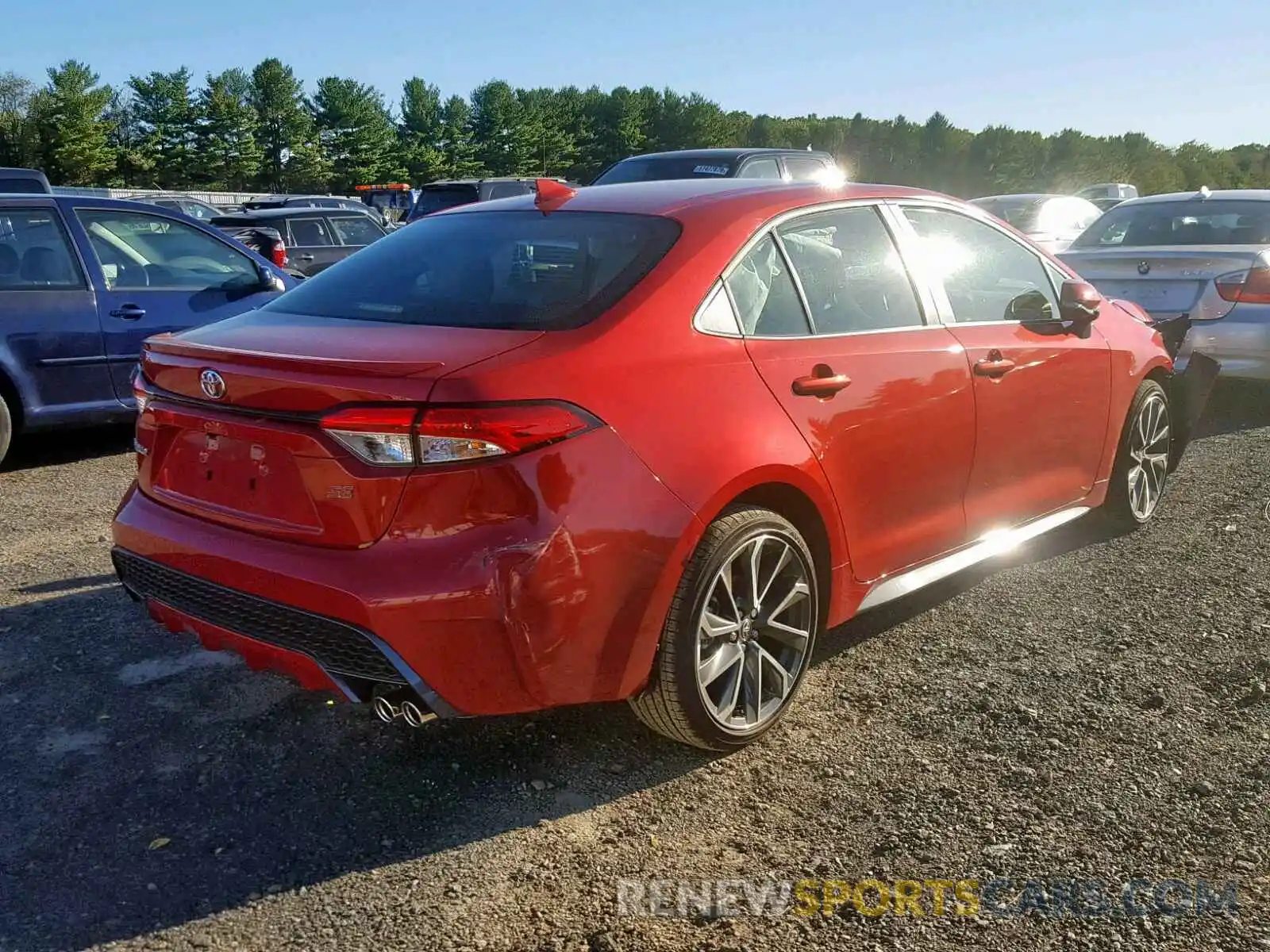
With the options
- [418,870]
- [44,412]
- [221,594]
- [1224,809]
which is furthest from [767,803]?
[44,412]

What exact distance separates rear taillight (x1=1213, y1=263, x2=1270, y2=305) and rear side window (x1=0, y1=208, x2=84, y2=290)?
734 cm

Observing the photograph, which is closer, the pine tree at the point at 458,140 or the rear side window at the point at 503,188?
the rear side window at the point at 503,188

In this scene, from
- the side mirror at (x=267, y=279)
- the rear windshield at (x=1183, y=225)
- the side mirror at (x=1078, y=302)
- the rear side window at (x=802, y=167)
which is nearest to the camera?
the side mirror at (x=1078, y=302)

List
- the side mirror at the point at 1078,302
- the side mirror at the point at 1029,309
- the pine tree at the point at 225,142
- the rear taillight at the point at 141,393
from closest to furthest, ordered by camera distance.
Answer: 1. the rear taillight at the point at 141,393
2. the side mirror at the point at 1029,309
3. the side mirror at the point at 1078,302
4. the pine tree at the point at 225,142

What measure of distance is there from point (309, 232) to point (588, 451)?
43.0 feet

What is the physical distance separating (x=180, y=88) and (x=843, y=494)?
81.7 metres

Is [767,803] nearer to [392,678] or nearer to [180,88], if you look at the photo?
[392,678]

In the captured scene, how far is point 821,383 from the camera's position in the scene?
10.8 ft

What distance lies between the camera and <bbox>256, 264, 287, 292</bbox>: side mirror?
297 inches

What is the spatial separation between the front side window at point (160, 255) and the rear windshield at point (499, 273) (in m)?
3.94

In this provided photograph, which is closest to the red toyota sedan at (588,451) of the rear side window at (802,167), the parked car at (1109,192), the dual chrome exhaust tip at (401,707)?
the dual chrome exhaust tip at (401,707)

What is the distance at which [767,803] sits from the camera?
2992 millimetres

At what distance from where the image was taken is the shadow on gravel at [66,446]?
689cm

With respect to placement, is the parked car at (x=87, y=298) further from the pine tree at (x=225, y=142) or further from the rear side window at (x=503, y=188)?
the pine tree at (x=225, y=142)
